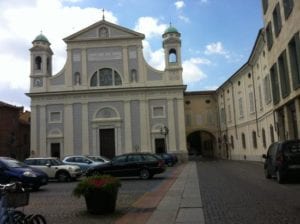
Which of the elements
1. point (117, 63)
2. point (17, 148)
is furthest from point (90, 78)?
point (17, 148)

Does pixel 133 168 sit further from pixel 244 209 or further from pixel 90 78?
pixel 90 78

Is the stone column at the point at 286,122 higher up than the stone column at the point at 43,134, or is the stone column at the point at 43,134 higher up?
the stone column at the point at 43,134

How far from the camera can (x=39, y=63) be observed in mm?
58406

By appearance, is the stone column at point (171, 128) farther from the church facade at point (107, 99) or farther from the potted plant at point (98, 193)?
the potted plant at point (98, 193)

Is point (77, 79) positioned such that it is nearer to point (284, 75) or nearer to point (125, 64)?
point (125, 64)

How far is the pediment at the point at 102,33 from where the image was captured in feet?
186

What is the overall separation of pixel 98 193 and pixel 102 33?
48631 millimetres

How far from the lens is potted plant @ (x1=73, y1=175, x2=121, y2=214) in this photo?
409 inches

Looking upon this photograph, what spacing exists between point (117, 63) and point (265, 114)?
25.1 m

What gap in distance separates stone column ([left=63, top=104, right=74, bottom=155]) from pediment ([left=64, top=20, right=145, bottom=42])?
30.8ft

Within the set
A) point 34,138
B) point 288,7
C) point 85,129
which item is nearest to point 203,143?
point 85,129

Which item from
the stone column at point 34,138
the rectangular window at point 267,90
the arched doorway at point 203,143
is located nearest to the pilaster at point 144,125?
the stone column at point 34,138

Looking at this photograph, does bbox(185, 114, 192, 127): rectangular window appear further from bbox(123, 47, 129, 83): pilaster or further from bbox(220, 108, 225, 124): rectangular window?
bbox(123, 47, 129, 83): pilaster

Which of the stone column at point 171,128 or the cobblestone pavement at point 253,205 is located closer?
the cobblestone pavement at point 253,205
